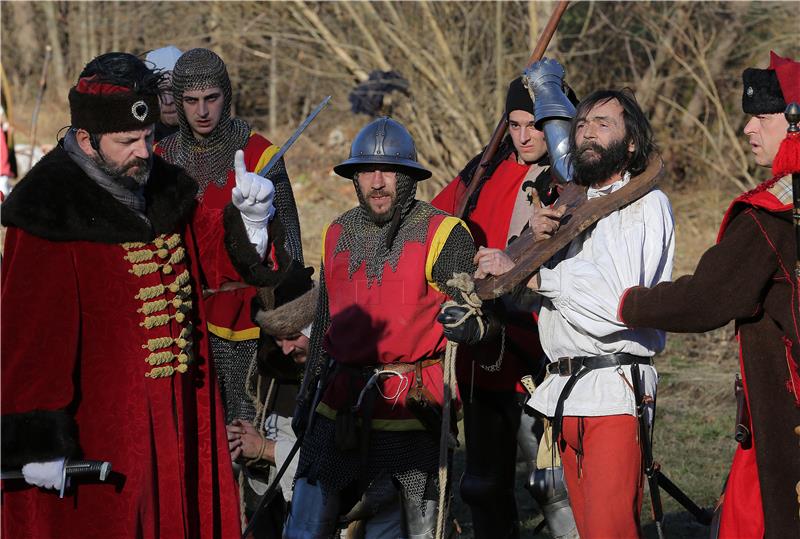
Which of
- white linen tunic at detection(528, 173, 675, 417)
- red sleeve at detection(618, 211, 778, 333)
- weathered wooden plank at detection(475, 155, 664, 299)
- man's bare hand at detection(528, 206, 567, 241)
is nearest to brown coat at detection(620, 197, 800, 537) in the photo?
red sleeve at detection(618, 211, 778, 333)

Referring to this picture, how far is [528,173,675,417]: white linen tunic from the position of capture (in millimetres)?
4008

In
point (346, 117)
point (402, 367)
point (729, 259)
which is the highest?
point (346, 117)

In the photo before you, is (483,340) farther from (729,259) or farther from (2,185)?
(2,185)

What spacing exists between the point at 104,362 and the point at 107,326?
0.10 metres

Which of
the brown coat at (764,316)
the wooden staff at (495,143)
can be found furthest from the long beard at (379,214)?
the brown coat at (764,316)

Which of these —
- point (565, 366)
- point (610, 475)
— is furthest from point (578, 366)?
point (610, 475)

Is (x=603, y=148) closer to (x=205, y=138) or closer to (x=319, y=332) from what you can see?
(x=319, y=332)

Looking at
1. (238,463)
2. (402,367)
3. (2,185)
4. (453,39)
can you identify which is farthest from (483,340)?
(453,39)

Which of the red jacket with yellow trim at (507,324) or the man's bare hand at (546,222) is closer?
the man's bare hand at (546,222)

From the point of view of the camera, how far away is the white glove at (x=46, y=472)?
3.51 m

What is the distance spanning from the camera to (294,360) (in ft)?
17.6

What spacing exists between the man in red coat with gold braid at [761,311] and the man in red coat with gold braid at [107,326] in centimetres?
129

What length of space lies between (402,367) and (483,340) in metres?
0.37

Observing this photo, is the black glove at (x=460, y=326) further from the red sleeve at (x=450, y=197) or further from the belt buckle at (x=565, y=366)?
the red sleeve at (x=450, y=197)
